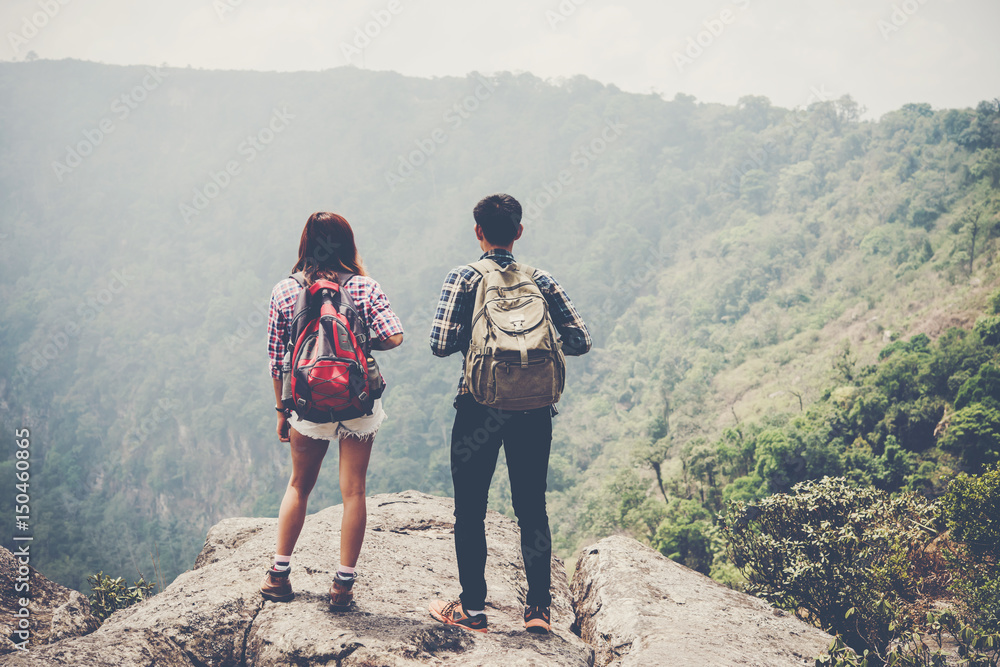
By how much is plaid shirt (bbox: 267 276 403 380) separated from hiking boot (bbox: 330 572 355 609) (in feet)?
3.53

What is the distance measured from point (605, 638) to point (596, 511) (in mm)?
28145

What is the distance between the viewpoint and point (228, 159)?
428 feet

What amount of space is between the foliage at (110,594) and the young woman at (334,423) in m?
3.03

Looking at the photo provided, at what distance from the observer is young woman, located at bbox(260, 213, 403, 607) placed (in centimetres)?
283

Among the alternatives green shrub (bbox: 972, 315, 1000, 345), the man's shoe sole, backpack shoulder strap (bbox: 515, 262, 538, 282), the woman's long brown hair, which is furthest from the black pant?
green shrub (bbox: 972, 315, 1000, 345)

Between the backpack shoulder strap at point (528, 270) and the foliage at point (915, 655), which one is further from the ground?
the backpack shoulder strap at point (528, 270)

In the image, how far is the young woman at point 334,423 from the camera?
9.29 feet

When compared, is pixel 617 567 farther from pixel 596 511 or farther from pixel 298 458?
pixel 596 511

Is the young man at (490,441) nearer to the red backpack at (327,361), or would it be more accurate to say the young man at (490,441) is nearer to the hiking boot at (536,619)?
the hiking boot at (536,619)

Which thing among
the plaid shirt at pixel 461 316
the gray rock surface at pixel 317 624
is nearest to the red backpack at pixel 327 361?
the plaid shirt at pixel 461 316

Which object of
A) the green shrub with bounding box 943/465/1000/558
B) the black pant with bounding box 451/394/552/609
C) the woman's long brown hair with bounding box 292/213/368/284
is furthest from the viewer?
the green shrub with bounding box 943/465/1000/558

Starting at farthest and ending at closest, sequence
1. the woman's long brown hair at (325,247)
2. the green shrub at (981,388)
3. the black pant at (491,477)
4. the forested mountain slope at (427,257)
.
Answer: the forested mountain slope at (427,257), the green shrub at (981,388), the woman's long brown hair at (325,247), the black pant at (491,477)

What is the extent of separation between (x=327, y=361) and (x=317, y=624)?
1.34m

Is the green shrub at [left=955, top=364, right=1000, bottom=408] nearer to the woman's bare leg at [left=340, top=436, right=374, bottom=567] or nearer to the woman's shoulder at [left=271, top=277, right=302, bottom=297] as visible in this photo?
the woman's bare leg at [left=340, top=436, right=374, bottom=567]
